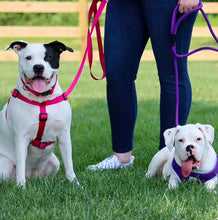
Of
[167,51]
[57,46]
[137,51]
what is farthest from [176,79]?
[57,46]

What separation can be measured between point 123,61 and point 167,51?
1.22 ft

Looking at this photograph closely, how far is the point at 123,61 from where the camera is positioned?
4.08 metres

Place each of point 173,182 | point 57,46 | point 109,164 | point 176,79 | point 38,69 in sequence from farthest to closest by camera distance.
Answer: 1. point 109,164
2. point 176,79
3. point 57,46
4. point 173,182
5. point 38,69

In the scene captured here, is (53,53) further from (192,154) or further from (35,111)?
(192,154)

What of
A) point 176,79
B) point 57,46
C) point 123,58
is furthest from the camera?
point 123,58

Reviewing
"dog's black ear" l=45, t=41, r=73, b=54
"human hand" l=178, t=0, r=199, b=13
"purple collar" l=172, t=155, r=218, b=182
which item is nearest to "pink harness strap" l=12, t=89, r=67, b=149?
"dog's black ear" l=45, t=41, r=73, b=54

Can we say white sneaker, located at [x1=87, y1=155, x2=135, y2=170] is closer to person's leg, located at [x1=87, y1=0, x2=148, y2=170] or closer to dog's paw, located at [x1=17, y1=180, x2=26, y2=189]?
person's leg, located at [x1=87, y1=0, x2=148, y2=170]

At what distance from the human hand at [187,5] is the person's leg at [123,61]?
394 mm

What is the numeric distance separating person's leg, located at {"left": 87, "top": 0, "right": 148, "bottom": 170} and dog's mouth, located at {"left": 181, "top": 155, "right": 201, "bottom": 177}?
958 millimetres

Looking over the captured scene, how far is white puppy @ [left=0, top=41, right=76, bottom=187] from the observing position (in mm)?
3508

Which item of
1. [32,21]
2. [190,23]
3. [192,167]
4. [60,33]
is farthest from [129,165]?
[32,21]

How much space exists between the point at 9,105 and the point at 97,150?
1468mm

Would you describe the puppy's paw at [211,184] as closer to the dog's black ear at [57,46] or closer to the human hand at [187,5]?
the human hand at [187,5]

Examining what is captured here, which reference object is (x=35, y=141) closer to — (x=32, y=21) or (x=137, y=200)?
(x=137, y=200)
